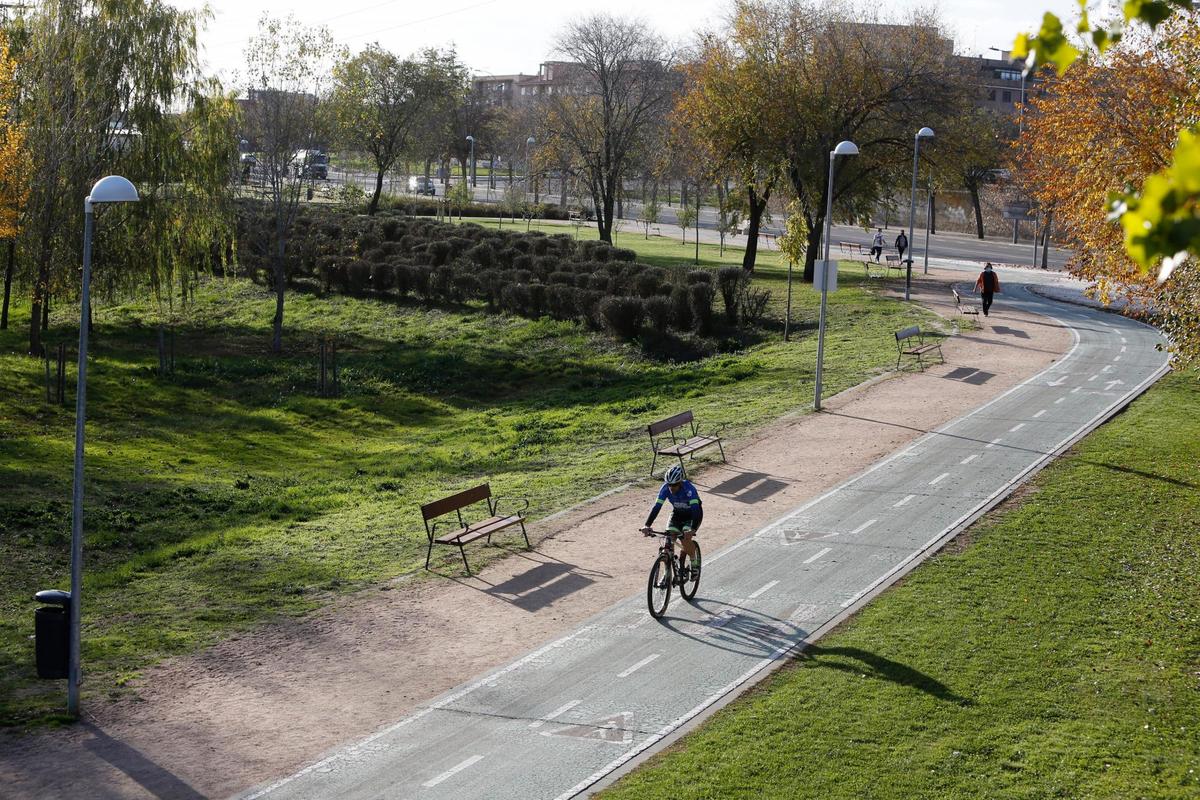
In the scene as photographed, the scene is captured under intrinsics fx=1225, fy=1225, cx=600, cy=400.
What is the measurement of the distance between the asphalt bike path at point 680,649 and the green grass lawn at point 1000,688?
47 centimetres

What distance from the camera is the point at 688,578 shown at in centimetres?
1395

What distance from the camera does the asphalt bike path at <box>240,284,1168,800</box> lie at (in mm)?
10070

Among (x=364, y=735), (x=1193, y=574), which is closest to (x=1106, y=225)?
(x=1193, y=574)

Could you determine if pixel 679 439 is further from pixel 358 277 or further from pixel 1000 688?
pixel 358 277

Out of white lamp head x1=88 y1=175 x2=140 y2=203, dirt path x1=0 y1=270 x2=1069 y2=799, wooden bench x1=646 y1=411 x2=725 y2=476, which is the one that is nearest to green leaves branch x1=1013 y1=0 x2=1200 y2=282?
dirt path x1=0 y1=270 x2=1069 y2=799

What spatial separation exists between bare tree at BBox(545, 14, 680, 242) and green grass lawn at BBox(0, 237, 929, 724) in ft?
54.6

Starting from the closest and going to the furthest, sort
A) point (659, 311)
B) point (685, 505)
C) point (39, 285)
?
point (685, 505)
point (39, 285)
point (659, 311)

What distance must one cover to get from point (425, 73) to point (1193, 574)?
62504 mm

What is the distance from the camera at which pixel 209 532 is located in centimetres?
1823

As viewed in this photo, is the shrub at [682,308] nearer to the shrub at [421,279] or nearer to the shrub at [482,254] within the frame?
the shrub at [421,279]

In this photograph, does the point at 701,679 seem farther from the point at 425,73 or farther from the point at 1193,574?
the point at 425,73

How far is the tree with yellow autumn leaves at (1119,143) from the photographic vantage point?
18.6 metres

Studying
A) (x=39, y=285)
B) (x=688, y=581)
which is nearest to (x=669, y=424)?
(x=688, y=581)

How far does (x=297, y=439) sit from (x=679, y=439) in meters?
9.08
